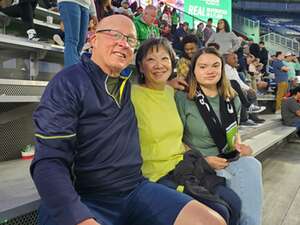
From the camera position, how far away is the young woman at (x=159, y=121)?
5.78 ft

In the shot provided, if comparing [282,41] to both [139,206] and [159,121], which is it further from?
[139,206]

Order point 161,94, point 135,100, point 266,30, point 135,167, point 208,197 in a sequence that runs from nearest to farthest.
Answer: point 135,167, point 208,197, point 135,100, point 161,94, point 266,30

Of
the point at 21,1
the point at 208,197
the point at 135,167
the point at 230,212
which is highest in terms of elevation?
the point at 21,1

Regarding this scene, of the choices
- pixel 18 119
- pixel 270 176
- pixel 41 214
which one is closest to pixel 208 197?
pixel 41 214

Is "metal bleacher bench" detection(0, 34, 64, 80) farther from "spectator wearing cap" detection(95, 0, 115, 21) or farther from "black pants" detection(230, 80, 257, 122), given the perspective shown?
"black pants" detection(230, 80, 257, 122)

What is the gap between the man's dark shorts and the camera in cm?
138

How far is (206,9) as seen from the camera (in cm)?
1495

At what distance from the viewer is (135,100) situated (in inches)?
70.8

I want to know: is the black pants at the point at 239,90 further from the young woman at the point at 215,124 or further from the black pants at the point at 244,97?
the young woman at the point at 215,124

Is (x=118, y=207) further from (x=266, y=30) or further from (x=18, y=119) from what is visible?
(x=266, y=30)

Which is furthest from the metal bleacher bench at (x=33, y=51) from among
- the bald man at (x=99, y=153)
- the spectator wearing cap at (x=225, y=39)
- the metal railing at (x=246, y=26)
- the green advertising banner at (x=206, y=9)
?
the metal railing at (x=246, y=26)

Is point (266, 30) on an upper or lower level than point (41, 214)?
upper

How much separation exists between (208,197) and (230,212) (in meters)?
0.20

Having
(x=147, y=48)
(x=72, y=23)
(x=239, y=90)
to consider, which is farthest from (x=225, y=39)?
(x=147, y=48)
